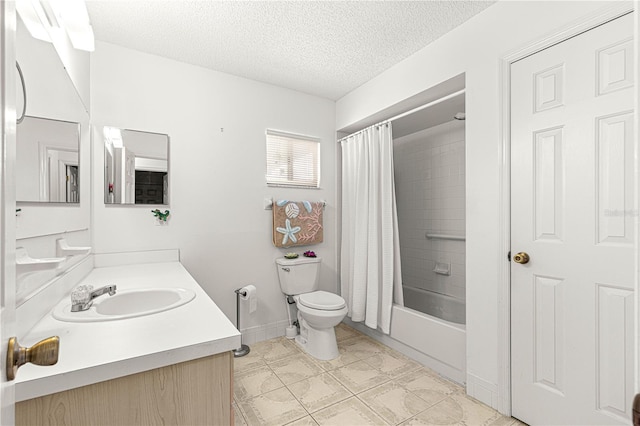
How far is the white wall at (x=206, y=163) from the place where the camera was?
2135 millimetres

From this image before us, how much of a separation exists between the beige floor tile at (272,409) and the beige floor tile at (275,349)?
47 centimetres

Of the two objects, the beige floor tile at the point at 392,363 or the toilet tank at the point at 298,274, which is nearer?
the beige floor tile at the point at 392,363

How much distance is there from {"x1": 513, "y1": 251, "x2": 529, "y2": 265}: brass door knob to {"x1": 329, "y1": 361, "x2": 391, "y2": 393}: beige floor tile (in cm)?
115

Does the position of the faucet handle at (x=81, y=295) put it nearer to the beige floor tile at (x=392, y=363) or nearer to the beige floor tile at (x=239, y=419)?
the beige floor tile at (x=239, y=419)

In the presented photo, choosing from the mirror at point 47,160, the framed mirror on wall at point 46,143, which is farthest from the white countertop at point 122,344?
the mirror at point 47,160

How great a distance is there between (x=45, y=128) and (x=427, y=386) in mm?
2454

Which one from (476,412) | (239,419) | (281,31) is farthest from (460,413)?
(281,31)

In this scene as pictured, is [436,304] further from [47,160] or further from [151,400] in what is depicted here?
[47,160]

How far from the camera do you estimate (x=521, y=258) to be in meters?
1.62

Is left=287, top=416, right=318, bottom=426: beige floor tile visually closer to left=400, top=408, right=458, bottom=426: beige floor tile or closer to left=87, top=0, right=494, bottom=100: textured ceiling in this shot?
left=400, top=408, right=458, bottom=426: beige floor tile

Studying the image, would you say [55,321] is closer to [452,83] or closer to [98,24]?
[98,24]

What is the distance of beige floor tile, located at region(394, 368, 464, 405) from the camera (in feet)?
6.09

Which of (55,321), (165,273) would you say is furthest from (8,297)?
(165,273)

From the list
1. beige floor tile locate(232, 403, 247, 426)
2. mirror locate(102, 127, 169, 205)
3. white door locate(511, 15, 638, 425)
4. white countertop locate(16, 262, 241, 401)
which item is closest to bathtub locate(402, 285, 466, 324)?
white door locate(511, 15, 638, 425)
